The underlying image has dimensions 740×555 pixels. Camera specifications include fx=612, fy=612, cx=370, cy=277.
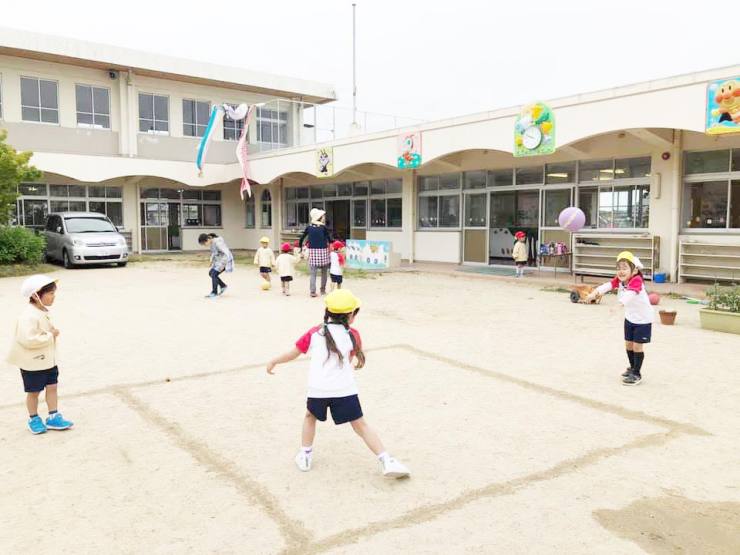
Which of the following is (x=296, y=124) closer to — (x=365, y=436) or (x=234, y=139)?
(x=234, y=139)

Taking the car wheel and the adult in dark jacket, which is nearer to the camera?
the adult in dark jacket

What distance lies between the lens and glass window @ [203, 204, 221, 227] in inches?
1021

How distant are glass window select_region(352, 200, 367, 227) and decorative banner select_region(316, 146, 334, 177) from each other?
2.09 m

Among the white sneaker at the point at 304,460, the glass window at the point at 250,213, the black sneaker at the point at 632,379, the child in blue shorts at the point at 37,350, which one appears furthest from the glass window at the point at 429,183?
the white sneaker at the point at 304,460

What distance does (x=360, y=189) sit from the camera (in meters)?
21.4

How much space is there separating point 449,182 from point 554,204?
371cm

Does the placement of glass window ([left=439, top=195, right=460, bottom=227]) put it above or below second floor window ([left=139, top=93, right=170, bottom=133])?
below

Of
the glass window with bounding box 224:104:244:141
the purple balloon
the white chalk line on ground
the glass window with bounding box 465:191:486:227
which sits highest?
the glass window with bounding box 224:104:244:141

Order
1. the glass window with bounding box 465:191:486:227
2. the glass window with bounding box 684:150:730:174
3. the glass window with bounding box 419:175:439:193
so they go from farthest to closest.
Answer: the glass window with bounding box 419:175:439:193 → the glass window with bounding box 465:191:486:227 → the glass window with bounding box 684:150:730:174

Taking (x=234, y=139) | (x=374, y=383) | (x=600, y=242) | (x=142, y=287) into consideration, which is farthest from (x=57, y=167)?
(x=374, y=383)

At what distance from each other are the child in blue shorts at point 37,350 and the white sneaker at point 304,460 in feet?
6.00

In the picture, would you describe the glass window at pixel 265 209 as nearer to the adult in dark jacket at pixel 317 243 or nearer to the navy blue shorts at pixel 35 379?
the adult in dark jacket at pixel 317 243

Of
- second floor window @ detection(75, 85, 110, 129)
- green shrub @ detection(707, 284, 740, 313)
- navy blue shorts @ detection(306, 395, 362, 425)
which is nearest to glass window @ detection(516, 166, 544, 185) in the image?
green shrub @ detection(707, 284, 740, 313)

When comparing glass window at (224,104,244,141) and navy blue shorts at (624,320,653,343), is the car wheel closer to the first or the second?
glass window at (224,104,244,141)
